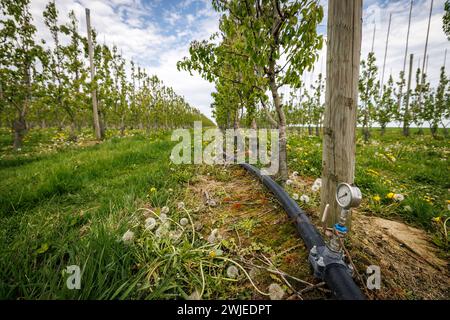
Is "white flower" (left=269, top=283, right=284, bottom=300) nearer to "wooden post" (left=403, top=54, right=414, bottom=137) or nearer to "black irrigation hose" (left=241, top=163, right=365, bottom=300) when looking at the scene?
"black irrigation hose" (left=241, top=163, right=365, bottom=300)

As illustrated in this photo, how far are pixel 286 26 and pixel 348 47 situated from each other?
3.73ft

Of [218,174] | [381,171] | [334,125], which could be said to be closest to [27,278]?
[334,125]

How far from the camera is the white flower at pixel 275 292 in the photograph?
4.35ft

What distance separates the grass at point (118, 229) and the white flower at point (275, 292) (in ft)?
1.01

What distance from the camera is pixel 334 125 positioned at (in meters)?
1.83

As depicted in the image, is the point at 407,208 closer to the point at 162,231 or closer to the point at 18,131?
the point at 162,231

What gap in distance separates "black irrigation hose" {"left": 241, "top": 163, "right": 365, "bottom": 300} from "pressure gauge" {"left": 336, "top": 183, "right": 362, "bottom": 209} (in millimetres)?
458

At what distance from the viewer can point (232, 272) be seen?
1.53 meters

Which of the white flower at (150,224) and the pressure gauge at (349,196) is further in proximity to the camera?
the white flower at (150,224)

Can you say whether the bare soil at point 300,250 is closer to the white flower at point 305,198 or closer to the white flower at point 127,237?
the white flower at point 305,198

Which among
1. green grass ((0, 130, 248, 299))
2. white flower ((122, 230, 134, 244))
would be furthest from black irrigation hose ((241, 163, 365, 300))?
A: white flower ((122, 230, 134, 244))

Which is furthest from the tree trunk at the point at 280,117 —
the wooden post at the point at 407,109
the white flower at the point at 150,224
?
the wooden post at the point at 407,109

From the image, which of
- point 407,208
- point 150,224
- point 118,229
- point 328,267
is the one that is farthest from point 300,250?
point 407,208

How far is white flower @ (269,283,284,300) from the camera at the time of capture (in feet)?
4.35
